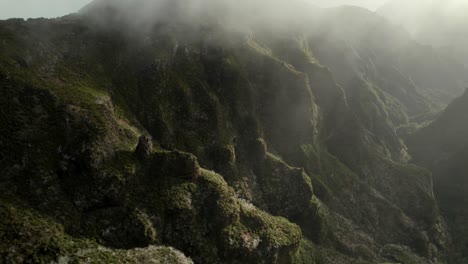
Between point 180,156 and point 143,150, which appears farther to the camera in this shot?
point 180,156

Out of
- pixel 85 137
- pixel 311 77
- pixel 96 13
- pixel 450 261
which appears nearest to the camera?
pixel 85 137

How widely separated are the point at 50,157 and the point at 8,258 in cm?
2646

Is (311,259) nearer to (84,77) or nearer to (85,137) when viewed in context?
(85,137)

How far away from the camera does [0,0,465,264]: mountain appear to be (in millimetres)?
78875

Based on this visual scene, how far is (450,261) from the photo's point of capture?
16800 cm

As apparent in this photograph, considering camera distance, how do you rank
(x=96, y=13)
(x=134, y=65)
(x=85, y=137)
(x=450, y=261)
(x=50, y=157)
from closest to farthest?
(x=50, y=157)
(x=85, y=137)
(x=134, y=65)
(x=96, y=13)
(x=450, y=261)

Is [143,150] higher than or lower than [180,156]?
lower

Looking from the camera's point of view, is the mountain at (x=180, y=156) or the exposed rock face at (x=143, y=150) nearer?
the mountain at (x=180, y=156)

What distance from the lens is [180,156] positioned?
97.8 meters

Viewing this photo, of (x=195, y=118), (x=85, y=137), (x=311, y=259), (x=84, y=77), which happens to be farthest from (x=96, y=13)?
(x=311, y=259)

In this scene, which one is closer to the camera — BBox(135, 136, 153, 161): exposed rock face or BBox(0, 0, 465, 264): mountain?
BBox(0, 0, 465, 264): mountain

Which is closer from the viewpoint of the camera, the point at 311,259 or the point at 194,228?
the point at 194,228

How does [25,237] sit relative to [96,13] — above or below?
below

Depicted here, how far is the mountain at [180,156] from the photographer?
78.9 meters
